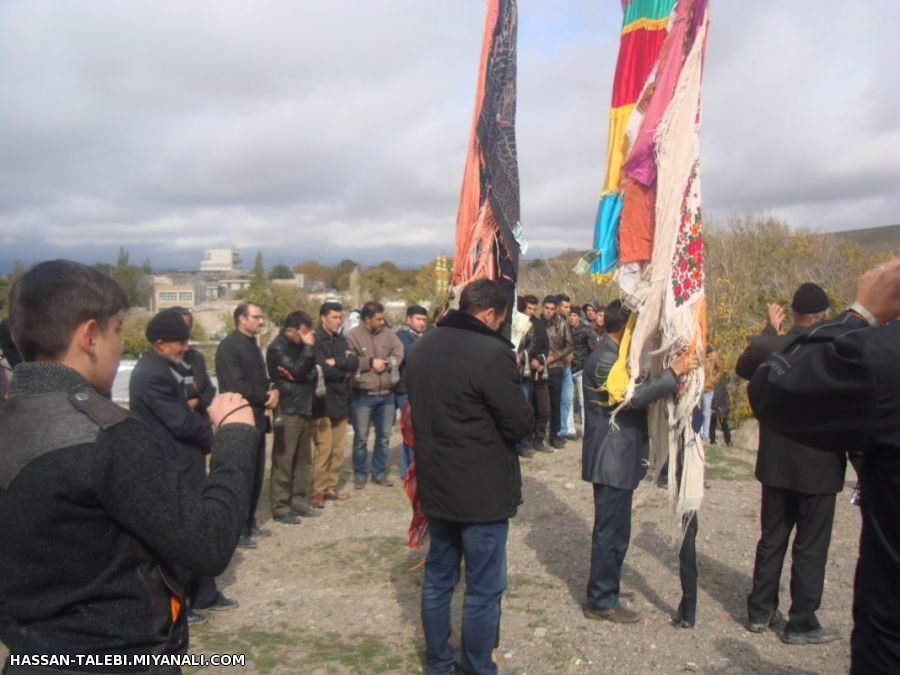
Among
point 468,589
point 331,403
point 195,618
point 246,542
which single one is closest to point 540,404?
point 331,403

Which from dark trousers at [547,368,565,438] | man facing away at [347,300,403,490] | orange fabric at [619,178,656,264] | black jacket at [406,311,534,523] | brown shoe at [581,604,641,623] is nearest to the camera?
black jacket at [406,311,534,523]

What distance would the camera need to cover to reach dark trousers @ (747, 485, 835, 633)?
4.09m

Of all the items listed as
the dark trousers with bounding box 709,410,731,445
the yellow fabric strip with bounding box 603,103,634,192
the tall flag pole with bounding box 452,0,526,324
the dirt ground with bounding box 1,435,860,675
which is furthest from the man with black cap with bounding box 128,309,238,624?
the dark trousers with bounding box 709,410,731,445

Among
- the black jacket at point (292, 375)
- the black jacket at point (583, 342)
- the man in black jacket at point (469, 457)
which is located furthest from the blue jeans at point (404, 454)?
the black jacket at point (583, 342)

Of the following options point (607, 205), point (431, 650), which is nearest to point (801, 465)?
point (607, 205)

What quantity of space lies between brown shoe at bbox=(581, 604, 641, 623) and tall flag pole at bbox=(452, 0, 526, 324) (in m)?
2.14

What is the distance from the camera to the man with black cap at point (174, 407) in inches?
172

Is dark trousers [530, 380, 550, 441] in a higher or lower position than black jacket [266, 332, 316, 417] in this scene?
lower

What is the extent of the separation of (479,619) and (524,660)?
73 centimetres

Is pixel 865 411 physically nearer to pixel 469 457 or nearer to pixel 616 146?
pixel 469 457

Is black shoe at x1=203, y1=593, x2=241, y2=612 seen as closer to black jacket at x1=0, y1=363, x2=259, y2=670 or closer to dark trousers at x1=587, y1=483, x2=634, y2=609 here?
dark trousers at x1=587, y1=483, x2=634, y2=609

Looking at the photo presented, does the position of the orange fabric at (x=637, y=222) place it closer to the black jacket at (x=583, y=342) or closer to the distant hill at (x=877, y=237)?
the black jacket at (x=583, y=342)

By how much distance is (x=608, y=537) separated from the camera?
4.26m

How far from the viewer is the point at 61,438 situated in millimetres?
1535
